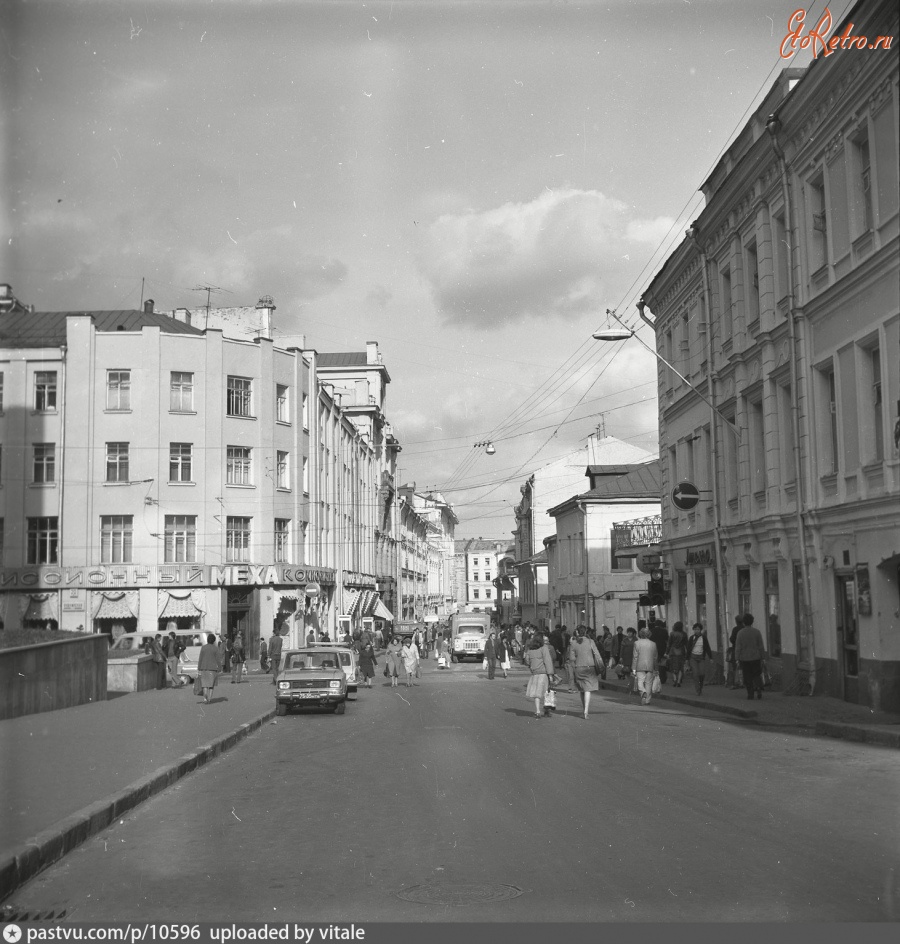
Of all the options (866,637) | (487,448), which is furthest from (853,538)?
(487,448)

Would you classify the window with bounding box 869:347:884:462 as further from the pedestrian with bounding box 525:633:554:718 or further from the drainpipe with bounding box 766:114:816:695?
the pedestrian with bounding box 525:633:554:718

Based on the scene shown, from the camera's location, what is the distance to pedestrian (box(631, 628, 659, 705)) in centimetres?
2275

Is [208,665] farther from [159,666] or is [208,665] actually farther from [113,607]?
[113,607]

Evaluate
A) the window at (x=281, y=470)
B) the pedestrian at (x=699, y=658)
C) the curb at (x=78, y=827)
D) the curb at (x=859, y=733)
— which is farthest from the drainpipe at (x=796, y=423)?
the window at (x=281, y=470)

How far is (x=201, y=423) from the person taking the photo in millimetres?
45594

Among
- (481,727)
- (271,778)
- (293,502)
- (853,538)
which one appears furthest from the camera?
(293,502)

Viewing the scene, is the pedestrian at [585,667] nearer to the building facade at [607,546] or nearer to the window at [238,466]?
the window at [238,466]

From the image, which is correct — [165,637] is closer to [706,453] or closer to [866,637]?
[706,453]

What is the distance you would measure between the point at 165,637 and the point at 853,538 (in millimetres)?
24656

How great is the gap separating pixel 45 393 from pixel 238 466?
832cm

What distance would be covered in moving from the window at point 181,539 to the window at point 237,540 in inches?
56.7

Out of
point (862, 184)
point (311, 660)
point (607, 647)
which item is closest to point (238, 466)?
point (607, 647)

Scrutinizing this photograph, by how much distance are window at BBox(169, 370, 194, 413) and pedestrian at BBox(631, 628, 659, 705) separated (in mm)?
27531

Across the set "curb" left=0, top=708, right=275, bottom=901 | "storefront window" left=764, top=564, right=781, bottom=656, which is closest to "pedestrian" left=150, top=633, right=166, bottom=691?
"storefront window" left=764, top=564, right=781, bottom=656
